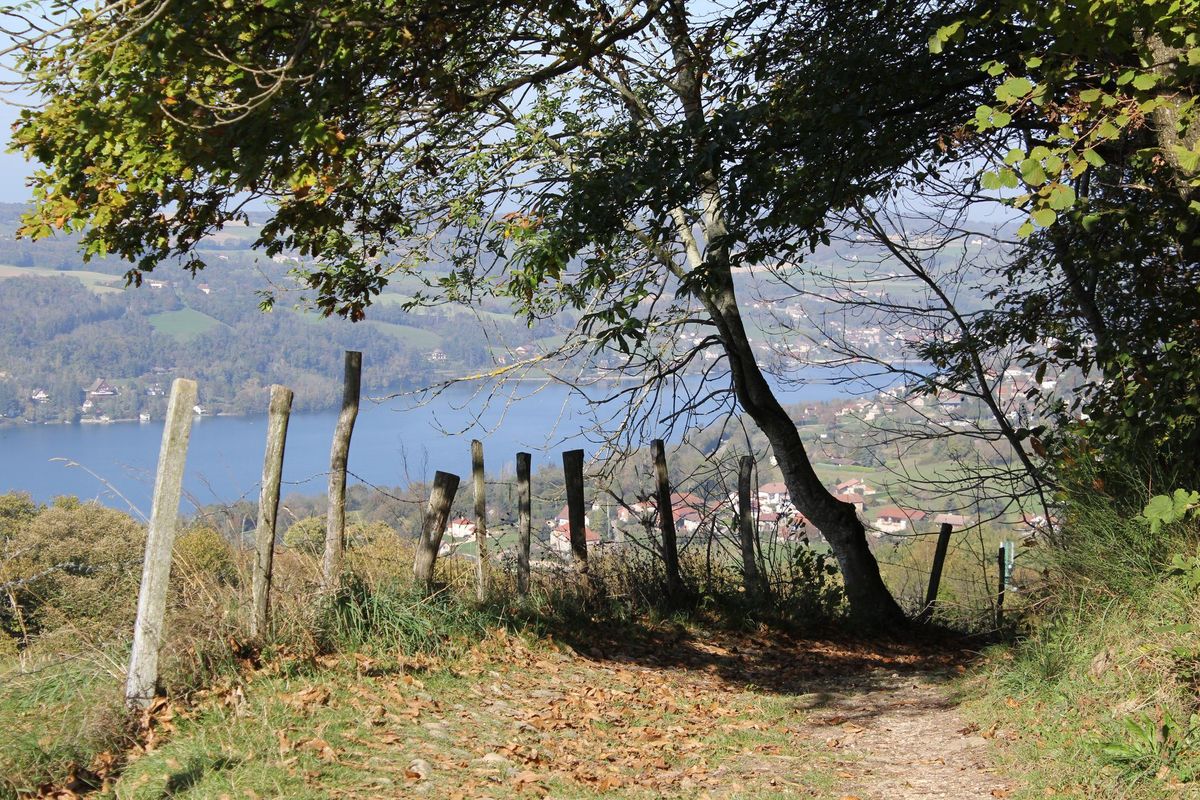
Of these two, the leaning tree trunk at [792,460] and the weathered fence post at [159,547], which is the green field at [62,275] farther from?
the weathered fence post at [159,547]

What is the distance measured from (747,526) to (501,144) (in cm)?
471

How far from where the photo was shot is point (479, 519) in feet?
27.2

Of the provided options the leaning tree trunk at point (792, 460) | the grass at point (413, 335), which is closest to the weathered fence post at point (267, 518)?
the leaning tree trunk at point (792, 460)

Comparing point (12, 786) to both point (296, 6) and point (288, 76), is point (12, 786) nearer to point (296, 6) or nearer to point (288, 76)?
point (288, 76)

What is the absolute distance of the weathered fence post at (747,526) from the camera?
10508 millimetres

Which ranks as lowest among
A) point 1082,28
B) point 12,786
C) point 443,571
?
point 12,786

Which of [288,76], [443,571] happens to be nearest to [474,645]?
[443,571]

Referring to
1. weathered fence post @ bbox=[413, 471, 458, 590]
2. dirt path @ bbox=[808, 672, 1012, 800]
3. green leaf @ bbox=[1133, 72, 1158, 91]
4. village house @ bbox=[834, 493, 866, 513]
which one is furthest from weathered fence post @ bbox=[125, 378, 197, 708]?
village house @ bbox=[834, 493, 866, 513]

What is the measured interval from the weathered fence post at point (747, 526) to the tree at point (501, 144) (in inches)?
22.4

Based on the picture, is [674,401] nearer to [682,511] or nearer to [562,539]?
[682,511]

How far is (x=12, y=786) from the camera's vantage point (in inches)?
177

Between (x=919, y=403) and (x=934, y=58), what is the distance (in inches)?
279

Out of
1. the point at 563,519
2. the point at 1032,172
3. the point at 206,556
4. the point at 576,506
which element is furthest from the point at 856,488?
→ the point at 1032,172

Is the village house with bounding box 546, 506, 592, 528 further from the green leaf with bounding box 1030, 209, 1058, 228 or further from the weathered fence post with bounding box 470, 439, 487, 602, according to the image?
the green leaf with bounding box 1030, 209, 1058, 228
